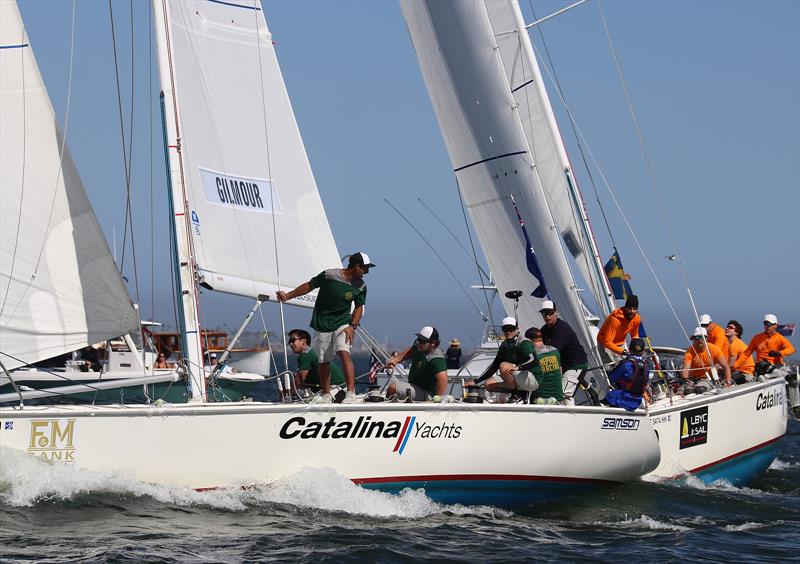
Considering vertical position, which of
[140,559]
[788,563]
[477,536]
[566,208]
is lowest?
[788,563]

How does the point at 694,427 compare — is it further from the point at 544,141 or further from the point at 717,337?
the point at 544,141

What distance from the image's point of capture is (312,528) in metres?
9.95

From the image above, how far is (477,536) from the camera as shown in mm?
10242

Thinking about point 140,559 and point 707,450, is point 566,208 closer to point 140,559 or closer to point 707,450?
point 707,450

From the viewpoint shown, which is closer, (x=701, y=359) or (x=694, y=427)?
(x=694, y=427)

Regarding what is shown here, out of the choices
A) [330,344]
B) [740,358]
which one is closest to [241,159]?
[330,344]

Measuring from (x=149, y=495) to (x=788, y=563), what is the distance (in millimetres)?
5314

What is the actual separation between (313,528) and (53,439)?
88.5 inches

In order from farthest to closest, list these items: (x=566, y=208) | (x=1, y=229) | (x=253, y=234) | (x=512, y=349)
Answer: (x=566, y=208), (x=253, y=234), (x=512, y=349), (x=1, y=229)

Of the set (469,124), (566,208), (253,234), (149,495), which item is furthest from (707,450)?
(149,495)

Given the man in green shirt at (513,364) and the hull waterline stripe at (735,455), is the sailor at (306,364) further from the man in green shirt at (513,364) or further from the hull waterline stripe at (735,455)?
the hull waterline stripe at (735,455)

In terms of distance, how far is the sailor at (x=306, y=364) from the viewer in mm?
11977

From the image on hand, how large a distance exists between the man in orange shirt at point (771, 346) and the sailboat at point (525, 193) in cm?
101

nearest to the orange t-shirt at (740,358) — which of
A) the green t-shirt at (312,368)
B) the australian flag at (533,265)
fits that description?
the australian flag at (533,265)
